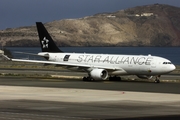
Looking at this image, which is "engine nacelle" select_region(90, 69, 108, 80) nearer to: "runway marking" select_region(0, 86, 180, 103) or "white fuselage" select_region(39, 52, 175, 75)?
"white fuselage" select_region(39, 52, 175, 75)

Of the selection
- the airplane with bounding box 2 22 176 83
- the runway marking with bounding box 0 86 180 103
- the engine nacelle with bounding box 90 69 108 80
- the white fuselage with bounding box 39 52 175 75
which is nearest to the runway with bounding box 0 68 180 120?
the runway marking with bounding box 0 86 180 103

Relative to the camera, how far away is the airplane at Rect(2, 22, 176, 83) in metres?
55.1

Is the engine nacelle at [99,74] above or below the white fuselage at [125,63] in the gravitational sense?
below

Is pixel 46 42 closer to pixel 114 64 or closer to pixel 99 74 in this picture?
pixel 114 64

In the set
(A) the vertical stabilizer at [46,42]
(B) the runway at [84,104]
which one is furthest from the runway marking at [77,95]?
(A) the vertical stabilizer at [46,42]

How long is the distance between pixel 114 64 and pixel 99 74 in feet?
8.79

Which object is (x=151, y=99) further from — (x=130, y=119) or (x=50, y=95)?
(x=130, y=119)

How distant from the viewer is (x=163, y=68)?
54.7 meters

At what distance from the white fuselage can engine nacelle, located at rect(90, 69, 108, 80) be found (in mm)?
659

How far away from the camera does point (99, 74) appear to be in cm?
5594

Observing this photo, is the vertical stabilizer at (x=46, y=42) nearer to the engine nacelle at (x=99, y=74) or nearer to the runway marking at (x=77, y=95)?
the engine nacelle at (x=99, y=74)

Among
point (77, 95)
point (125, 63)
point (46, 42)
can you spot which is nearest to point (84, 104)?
point (77, 95)

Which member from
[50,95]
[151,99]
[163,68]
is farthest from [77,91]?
[163,68]

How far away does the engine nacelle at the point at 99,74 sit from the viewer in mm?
55969
